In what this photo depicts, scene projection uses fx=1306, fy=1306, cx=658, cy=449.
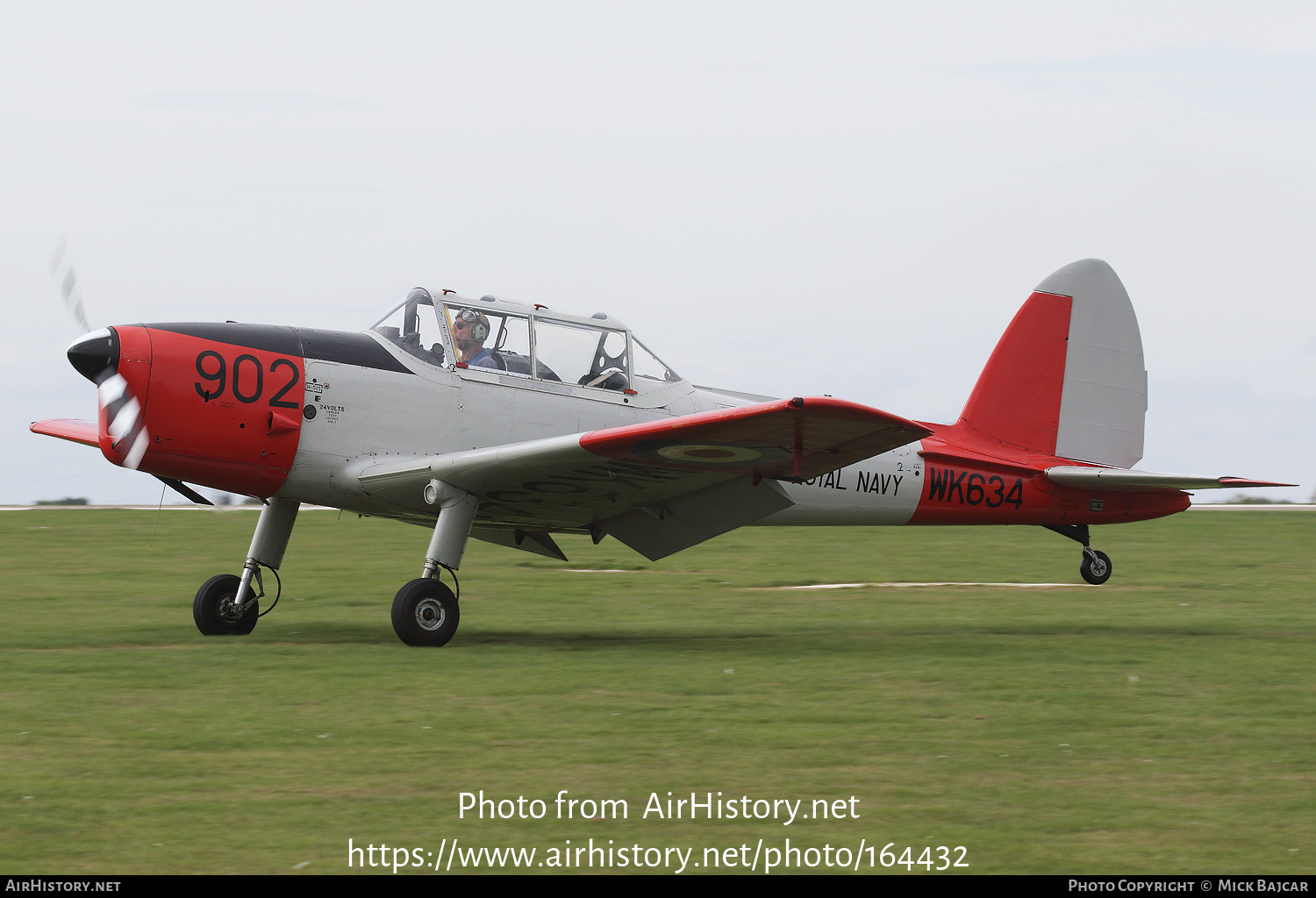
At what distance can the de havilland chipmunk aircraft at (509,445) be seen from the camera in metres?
9.00

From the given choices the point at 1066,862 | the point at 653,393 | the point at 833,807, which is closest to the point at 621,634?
the point at 653,393

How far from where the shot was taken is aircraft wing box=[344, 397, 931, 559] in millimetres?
8406

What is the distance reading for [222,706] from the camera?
6797mm

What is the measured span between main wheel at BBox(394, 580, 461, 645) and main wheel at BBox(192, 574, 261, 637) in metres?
1.68

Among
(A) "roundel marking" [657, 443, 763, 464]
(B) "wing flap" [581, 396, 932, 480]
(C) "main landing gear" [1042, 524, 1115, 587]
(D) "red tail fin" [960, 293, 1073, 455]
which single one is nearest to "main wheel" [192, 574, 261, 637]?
(B) "wing flap" [581, 396, 932, 480]

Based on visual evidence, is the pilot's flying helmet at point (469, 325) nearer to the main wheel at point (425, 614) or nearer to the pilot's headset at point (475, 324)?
the pilot's headset at point (475, 324)

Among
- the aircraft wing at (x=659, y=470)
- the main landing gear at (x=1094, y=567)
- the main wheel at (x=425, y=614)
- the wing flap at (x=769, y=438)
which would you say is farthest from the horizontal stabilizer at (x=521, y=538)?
the main landing gear at (x=1094, y=567)

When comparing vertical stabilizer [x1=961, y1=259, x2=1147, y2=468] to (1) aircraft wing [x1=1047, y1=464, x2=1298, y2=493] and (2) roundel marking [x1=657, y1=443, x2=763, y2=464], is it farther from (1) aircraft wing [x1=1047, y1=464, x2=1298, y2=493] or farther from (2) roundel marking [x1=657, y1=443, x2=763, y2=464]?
(2) roundel marking [x1=657, y1=443, x2=763, y2=464]

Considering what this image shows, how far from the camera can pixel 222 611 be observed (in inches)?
401

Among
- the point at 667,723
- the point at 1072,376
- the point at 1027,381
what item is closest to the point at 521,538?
the point at 1027,381

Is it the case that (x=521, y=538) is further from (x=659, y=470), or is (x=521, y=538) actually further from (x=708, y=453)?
(x=708, y=453)

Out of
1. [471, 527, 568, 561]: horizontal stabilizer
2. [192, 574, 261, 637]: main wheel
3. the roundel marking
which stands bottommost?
[192, 574, 261, 637]: main wheel

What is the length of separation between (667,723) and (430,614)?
3.22 metres

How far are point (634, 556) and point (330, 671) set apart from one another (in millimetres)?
10264
